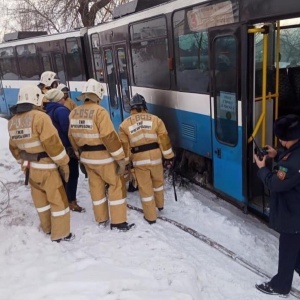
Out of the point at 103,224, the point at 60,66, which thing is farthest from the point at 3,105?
the point at 103,224

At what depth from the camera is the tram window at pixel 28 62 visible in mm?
12297

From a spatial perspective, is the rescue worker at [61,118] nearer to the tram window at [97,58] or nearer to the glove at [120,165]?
the glove at [120,165]

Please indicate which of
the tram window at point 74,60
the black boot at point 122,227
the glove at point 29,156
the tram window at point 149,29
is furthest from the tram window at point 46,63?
the black boot at point 122,227

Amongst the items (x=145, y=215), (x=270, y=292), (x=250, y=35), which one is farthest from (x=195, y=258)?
(x=250, y=35)

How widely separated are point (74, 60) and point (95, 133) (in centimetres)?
664

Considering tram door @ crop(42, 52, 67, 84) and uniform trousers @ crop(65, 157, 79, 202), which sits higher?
tram door @ crop(42, 52, 67, 84)

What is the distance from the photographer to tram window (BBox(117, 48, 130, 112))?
24.6 ft

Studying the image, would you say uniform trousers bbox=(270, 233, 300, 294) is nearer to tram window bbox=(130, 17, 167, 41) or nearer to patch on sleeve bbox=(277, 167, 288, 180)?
patch on sleeve bbox=(277, 167, 288, 180)

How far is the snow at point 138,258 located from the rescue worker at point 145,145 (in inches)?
13.7

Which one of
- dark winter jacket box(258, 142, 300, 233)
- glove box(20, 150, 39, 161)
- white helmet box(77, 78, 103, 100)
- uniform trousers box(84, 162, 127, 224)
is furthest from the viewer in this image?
uniform trousers box(84, 162, 127, 224)

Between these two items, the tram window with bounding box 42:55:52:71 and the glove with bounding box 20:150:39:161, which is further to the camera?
the tram window with bounding box 42:55:52:71

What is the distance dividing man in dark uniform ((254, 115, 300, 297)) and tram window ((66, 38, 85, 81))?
763 centimetres

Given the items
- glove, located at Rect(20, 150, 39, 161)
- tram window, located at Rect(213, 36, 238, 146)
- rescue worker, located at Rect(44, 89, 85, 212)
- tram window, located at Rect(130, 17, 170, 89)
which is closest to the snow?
rescue worker, located at Rect(44, 89, 85, 212)

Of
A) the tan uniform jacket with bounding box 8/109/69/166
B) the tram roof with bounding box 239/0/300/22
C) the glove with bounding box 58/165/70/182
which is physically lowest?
the glove with bounding box 58/165/70/182
